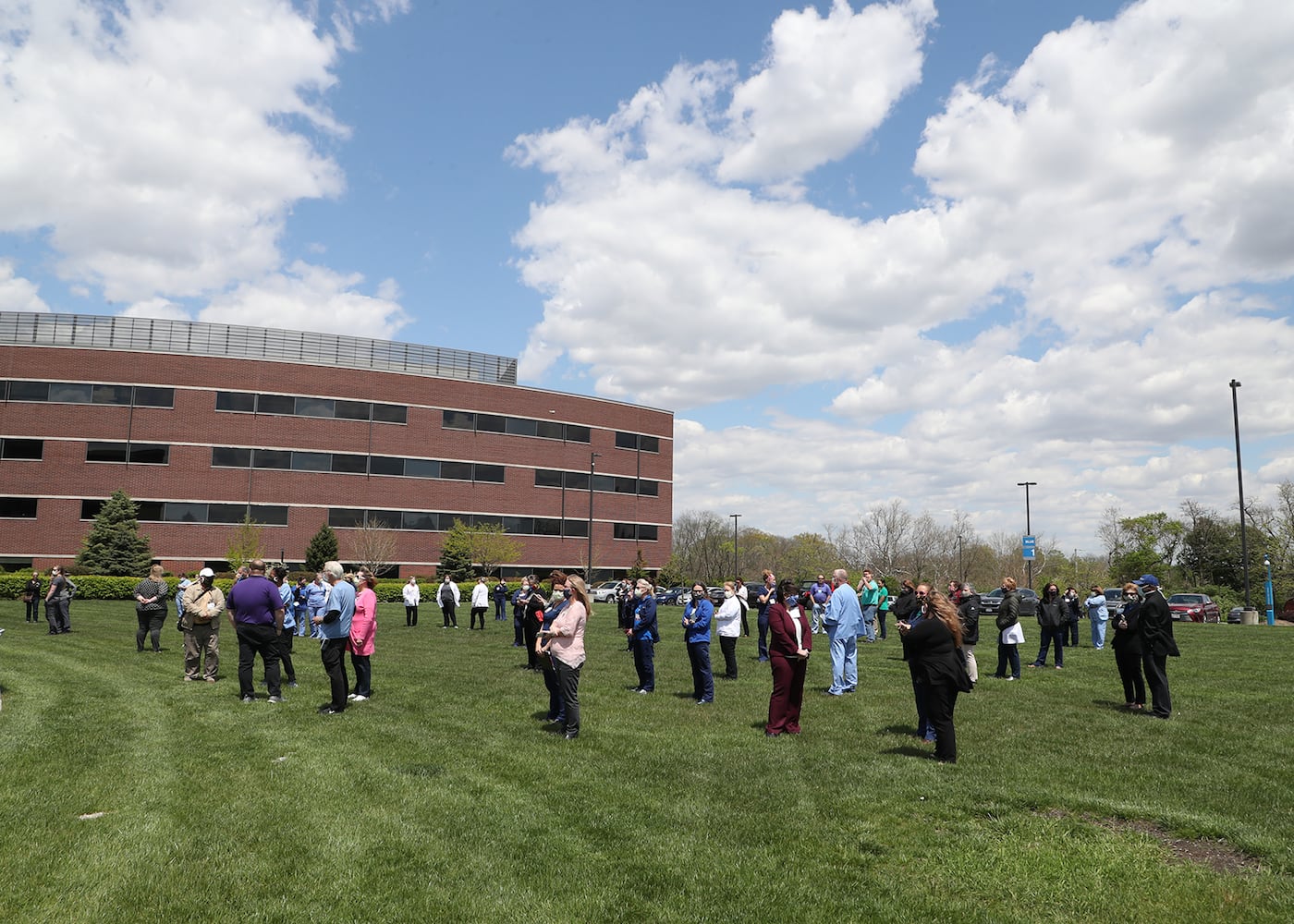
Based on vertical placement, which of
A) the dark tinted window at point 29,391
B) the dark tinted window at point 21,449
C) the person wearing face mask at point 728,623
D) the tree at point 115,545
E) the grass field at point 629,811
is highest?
the dark tinted window at point 29,391

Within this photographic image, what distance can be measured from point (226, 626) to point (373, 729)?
17112 mm

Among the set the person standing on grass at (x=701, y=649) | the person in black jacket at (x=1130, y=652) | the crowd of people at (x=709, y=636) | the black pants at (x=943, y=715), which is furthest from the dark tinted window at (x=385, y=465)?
the black pants at (x=943, y=715)

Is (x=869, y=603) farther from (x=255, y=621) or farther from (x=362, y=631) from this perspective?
(x=255, y=621)

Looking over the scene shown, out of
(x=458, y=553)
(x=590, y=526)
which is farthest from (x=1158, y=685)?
(x=590, y=526)

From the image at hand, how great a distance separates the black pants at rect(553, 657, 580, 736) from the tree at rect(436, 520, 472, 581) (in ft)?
158

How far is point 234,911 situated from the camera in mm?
5008

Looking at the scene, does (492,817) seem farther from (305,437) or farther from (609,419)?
(609,419)

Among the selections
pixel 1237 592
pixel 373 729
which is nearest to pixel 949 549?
pixel 1237 592

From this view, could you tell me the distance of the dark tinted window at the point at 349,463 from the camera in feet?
188

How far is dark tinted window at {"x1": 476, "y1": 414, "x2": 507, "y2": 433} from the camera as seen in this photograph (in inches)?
2464

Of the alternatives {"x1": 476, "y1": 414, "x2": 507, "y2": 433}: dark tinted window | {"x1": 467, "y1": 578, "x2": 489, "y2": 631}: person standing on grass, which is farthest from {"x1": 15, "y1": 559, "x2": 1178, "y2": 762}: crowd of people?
{"x1": 476, "y1": 414, "x2": 507, "y2": 433}: dark tinted window

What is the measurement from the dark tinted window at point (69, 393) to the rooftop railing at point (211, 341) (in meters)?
2.74

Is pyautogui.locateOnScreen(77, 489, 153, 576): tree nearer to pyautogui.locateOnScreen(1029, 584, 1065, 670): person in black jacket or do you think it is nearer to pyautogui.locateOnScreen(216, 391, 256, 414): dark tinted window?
pyautogui.locateOnScreen(216, 391, 256, 414): dark tinted window

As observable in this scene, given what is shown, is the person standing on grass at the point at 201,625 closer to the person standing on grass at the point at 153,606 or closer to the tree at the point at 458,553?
the person standing on grass at the point at 153,606
